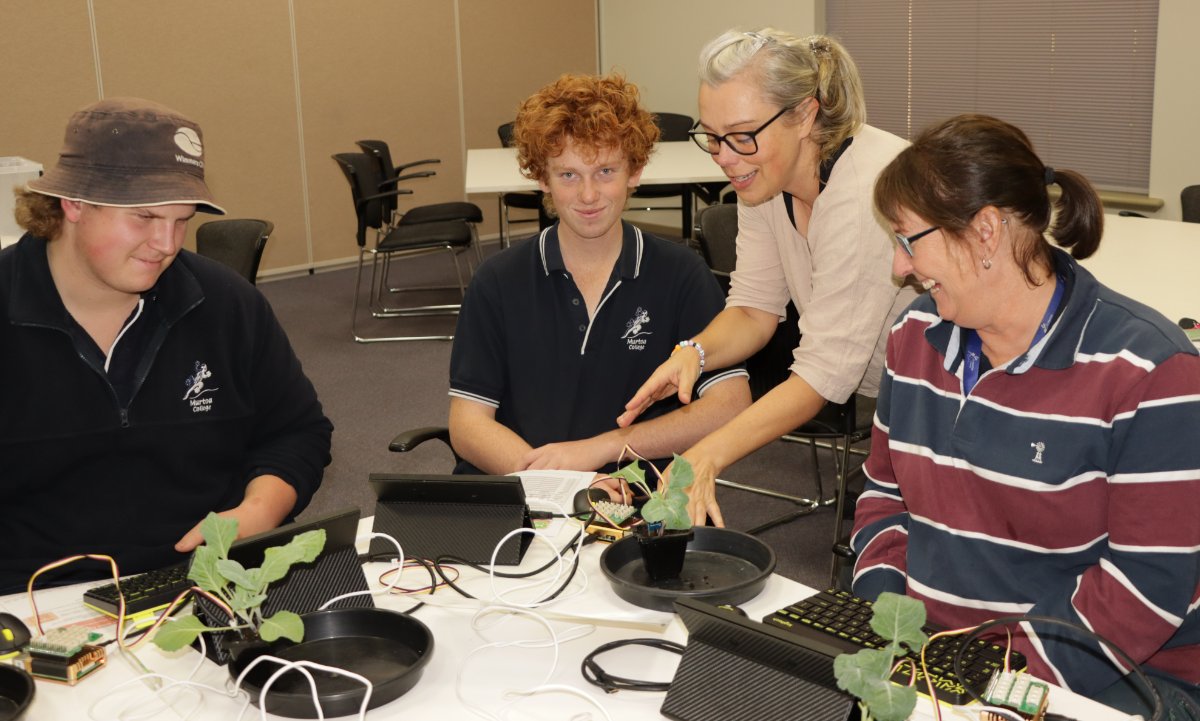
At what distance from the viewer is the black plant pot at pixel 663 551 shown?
1509 mm

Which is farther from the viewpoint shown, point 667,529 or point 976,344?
point 976,344

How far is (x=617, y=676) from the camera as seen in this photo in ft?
4.56

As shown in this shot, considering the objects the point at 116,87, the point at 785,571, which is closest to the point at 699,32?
the point at 116,87

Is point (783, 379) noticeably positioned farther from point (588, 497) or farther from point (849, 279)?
point (588, 497)

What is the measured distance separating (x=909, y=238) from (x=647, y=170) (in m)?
4.28

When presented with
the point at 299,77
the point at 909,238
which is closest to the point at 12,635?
the point at 909,238

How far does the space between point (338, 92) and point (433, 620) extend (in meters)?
6.64

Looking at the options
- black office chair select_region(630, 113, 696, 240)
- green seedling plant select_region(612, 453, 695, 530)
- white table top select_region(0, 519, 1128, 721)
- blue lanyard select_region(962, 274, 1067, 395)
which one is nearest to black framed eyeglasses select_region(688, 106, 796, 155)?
blue lanyard select_region(962, 274, 1067, 395)

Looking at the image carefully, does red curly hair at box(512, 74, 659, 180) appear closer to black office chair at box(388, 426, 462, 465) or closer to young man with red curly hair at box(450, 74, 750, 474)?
young man with red curly hair at box(450, 74, 750, 474)

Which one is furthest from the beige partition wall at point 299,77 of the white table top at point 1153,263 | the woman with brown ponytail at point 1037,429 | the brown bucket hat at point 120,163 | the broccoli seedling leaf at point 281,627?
the woman with brown ponytail at point 1037,429

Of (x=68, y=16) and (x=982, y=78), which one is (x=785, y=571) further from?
(x=68, y=16)

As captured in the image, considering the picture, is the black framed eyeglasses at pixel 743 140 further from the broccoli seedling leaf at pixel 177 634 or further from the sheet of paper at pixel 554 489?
the broccoli seedling leaf at pixel 177 634

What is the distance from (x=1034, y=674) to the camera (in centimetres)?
149

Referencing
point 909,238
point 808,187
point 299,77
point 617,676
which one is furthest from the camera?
point 299,77
